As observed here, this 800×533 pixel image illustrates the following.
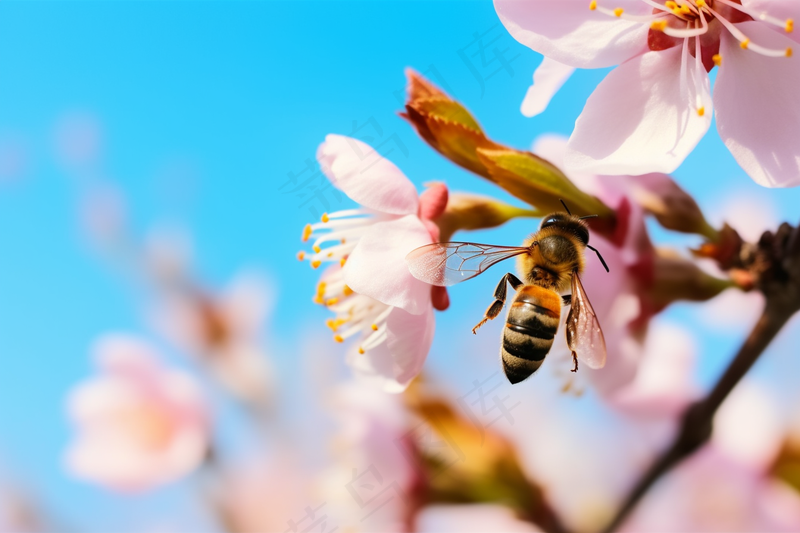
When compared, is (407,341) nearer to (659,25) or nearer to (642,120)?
(642,120)

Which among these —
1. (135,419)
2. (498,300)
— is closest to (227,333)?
(135,419)

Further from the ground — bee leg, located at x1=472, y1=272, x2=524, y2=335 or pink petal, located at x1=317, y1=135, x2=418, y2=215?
pink petal, located at x1=317, y1=135, x2=418, y2=215

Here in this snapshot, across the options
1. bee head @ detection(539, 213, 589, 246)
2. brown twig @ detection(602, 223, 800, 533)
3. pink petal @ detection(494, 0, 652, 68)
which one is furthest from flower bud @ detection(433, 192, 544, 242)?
brown twig @ detection(602, 223, 800, 533)

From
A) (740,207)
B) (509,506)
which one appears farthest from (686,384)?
(740,207)

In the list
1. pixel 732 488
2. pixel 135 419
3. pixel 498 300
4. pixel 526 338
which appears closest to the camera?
pixel 526 338

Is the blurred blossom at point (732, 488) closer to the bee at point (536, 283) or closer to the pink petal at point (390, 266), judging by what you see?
the bee at point (536, 283)

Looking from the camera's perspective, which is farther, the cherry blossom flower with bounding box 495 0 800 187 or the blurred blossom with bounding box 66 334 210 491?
the blurred blossom with bounding box 66 334 210 491

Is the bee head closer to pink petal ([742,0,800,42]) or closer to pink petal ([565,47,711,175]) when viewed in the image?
pink petal ([565,47,711,175])
